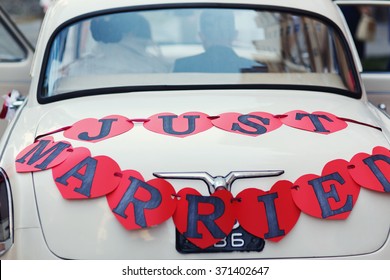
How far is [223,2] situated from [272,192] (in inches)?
69.1

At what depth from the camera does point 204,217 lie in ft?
11.8

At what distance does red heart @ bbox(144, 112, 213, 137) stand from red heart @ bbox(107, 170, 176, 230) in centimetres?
33

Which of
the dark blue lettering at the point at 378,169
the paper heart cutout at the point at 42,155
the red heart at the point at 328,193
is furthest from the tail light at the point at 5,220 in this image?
the dark blue lettering at the point at 378,169

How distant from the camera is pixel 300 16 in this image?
518 cm

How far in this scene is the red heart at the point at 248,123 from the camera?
393 cm

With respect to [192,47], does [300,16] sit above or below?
above

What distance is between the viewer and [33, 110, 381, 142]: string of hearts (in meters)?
3.91

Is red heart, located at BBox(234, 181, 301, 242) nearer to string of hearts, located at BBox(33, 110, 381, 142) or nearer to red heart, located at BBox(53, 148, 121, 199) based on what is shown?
string of hearts, located at BBox(33, 110, 381, 142)

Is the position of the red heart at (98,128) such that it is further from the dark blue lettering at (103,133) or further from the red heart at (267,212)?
the red heart at (267,212)

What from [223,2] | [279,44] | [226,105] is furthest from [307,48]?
[226,105]

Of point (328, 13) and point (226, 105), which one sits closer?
point (226, 105)

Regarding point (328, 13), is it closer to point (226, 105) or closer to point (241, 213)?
point (226, 105)

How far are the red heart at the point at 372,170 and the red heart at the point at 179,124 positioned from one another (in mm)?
704

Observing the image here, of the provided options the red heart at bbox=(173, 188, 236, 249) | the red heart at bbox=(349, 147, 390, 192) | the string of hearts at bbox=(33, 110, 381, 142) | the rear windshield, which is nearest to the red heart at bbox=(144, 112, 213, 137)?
the string of hearts at bbox=(33, 110, 381, 142)
